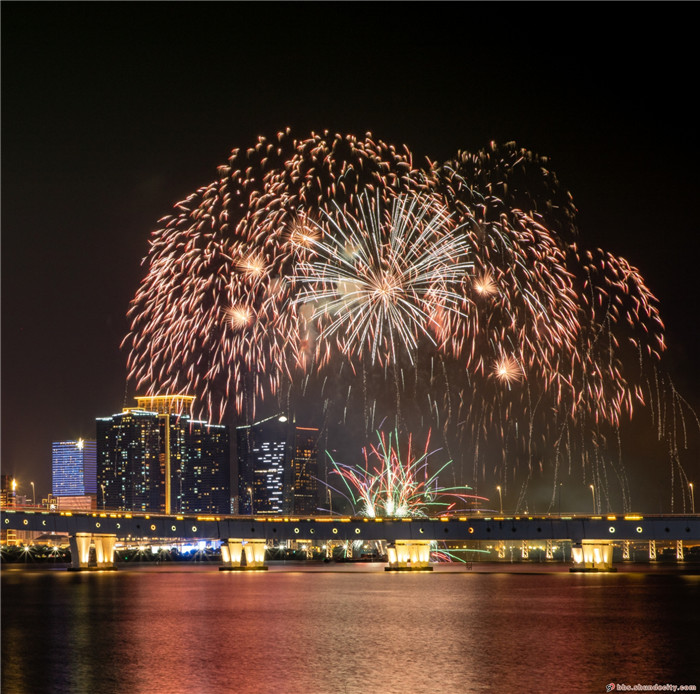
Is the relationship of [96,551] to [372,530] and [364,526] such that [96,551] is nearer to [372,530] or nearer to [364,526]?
[364,526]

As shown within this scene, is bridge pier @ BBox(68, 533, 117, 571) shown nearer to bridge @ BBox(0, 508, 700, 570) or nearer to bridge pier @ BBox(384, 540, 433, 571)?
bridge @ BBox(0, 508, 700, 570)

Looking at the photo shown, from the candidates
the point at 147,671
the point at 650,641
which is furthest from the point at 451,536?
the point at 147,671

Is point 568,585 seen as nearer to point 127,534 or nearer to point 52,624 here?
point 52,624

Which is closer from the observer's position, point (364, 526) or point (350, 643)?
point (350, 643)

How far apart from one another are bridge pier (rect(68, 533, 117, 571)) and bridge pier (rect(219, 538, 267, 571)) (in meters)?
13.9

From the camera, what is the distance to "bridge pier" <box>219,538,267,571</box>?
12675cm

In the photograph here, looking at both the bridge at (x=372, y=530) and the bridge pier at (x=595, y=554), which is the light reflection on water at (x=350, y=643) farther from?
the bridge pier at (x=595, y=554)

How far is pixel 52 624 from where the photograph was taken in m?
45.9

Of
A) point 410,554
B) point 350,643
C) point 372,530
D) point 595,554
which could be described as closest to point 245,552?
point 372,530

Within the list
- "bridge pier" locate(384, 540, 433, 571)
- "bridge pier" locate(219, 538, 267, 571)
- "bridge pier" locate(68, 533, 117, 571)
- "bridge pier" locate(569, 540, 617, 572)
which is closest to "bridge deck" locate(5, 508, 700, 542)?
"bridge pier" locate(384, 540, 433, 571)

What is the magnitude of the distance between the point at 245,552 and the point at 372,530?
19.5 meters

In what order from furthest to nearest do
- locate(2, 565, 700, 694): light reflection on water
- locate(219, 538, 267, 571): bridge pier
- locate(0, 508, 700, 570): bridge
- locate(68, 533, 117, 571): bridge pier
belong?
locate(68, 533, 117, 571): bridge pier → locate(219, 538, 267, 571): bridge pier → locate(0, 508, 700, 570): bridge → locate(2, 565, 700, 694): light reflection on water

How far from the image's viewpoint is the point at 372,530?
11569cm

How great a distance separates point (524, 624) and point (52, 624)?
20.3m
